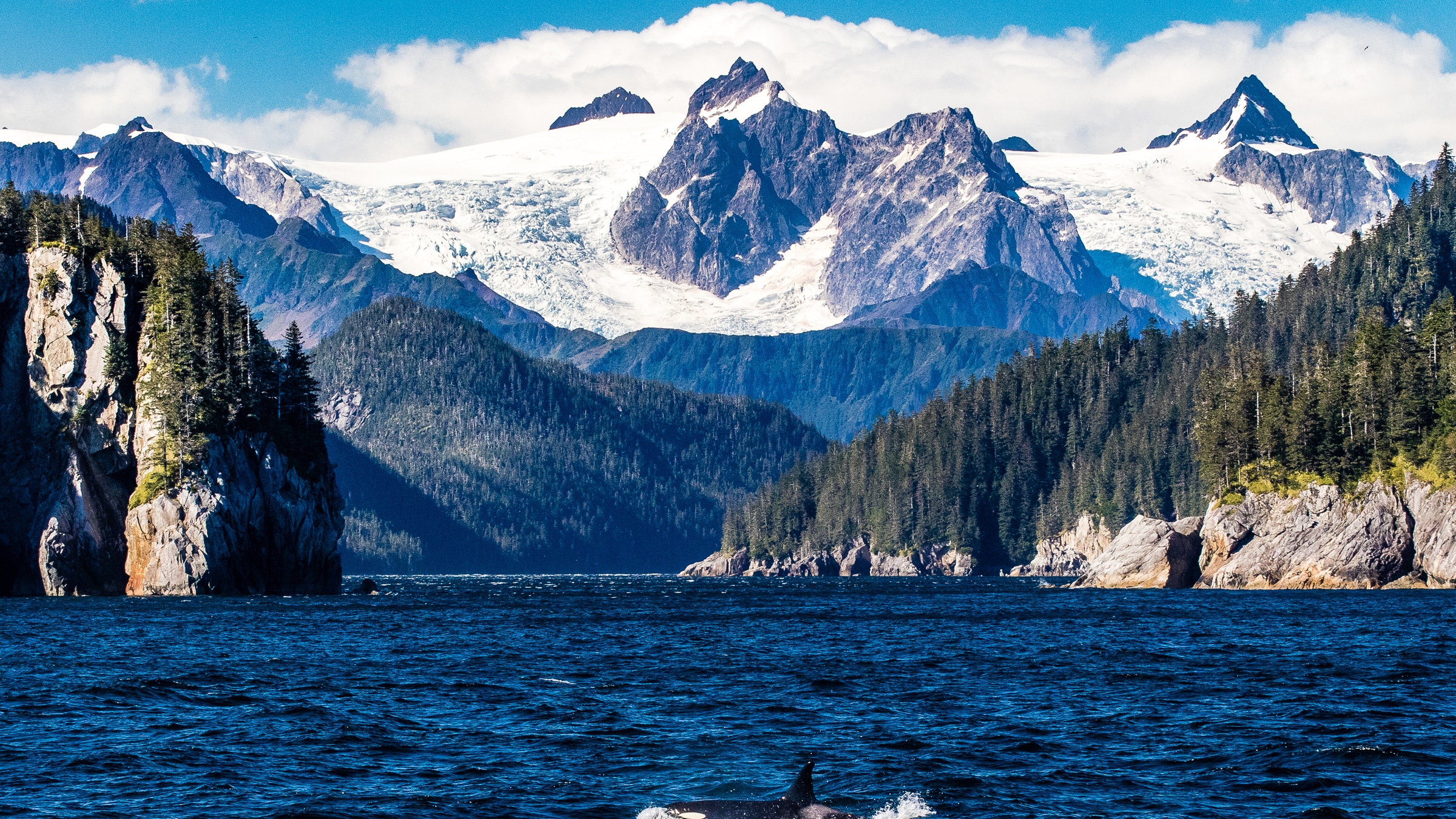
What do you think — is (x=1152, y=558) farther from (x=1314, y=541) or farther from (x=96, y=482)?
(x=96, y=482)

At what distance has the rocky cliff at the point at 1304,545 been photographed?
5650 inches

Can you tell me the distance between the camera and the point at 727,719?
52000 millimetres

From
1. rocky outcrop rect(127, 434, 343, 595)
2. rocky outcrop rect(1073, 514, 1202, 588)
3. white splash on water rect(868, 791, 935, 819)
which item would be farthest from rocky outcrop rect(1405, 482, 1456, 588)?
white splash on water rect(868, 791, 935, 819)

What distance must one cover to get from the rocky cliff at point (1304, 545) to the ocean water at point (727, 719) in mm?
56727

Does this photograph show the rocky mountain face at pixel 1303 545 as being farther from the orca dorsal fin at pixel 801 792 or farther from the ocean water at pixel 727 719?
the orca dorsal fin at pixel 801 792

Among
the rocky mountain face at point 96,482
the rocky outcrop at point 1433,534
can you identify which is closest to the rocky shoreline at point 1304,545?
the rocky outcrop at point 1433,534

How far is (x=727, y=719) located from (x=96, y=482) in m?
103

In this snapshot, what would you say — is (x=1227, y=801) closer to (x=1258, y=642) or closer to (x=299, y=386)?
(x=1258, y=642)

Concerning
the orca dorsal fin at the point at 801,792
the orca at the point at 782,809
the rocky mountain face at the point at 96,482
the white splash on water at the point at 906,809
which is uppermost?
the rocky mountain face at the point at 96,482

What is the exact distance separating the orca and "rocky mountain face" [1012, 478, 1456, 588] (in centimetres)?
12179

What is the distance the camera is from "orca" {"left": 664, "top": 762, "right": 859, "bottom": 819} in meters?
33.6

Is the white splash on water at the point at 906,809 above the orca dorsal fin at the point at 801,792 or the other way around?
the other way around

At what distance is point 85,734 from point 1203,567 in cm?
13409

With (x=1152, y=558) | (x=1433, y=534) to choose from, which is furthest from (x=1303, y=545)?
(x=1152, y=558)
